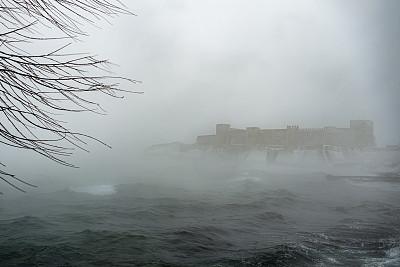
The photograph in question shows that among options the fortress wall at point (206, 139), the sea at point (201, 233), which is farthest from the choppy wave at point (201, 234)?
the fortress wall at point (206, 139)

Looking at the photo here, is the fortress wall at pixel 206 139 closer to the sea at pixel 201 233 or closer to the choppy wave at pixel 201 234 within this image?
the sea at pixel 201 233

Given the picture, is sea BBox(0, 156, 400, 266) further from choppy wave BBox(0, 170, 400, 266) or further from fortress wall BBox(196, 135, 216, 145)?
fortress wall BBox(196, 135, 216, 145)

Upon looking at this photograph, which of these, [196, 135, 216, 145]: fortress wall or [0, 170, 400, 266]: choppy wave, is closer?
[0, 170, 400, 266]: choppy wave

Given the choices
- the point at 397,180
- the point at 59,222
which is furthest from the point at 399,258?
the point at 397,180

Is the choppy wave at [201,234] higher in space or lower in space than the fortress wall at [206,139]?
lower

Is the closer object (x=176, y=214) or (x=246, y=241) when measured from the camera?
(x=246, y=241)

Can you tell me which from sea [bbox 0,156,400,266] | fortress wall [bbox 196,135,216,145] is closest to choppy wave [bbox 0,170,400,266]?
sea [bbox 0,156,400,266]

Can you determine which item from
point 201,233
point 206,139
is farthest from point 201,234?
point 206,139

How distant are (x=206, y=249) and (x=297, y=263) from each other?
7.81ft

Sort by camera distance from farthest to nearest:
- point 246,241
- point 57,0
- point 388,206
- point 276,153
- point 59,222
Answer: point 276,153, point 388,206, point 59,222, point 246,241, point 57,0

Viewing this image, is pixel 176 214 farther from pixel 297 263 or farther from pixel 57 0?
pixel 57 0

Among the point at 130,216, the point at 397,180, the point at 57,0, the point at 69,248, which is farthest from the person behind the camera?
the point at 397,180

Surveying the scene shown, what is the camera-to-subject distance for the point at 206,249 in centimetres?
834

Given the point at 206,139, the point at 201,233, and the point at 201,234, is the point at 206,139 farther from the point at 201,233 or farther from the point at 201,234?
the point at 201,234
